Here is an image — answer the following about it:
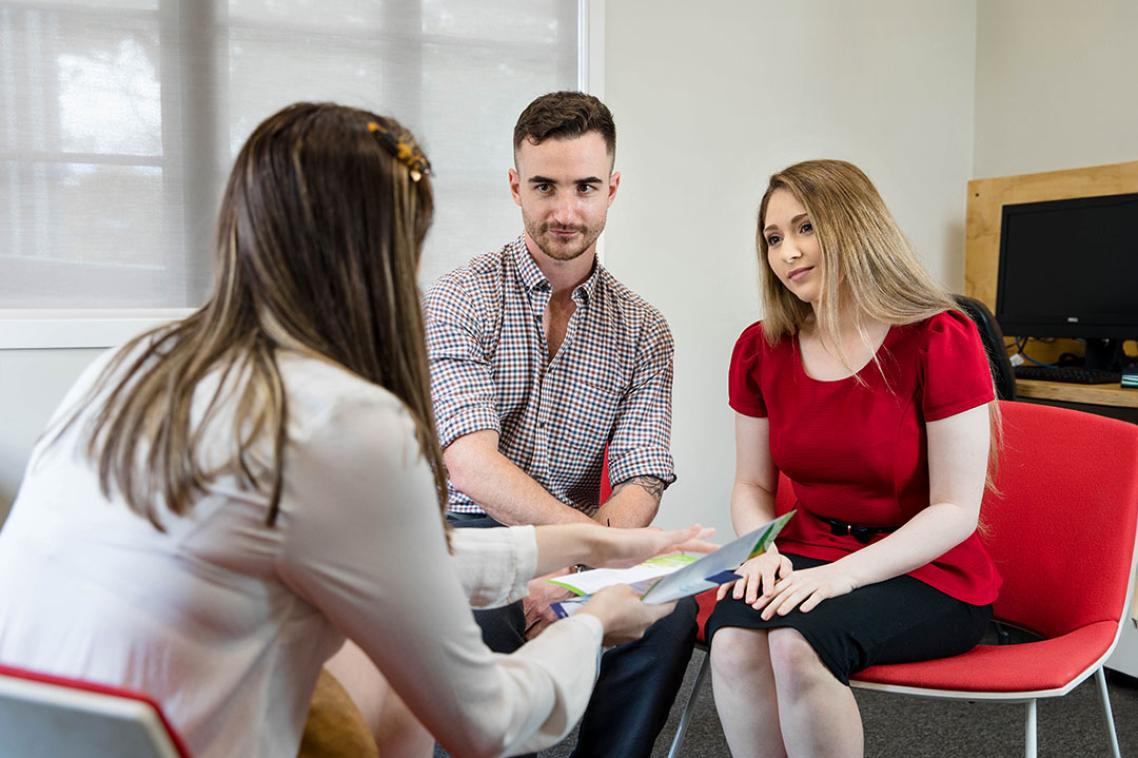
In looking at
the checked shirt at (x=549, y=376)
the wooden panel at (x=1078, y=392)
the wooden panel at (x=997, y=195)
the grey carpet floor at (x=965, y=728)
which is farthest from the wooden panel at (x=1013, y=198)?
the checked shirt at (x=549, y=376)

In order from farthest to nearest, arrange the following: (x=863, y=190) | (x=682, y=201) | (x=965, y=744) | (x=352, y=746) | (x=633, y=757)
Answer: (x=682, y=201) < (x=965, y=744) < (x=863, y=190) < (x=633, y=757) < (x=352, y=746)

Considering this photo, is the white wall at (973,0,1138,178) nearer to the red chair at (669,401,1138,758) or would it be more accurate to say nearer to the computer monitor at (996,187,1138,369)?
the computer monitor at (996,187,1138,369)

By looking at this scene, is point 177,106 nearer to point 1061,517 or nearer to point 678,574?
point 678,574

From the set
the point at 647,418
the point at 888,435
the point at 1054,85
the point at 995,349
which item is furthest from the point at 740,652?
the point at 1054,85

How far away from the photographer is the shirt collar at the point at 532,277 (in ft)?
6.72

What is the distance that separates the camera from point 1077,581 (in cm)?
173

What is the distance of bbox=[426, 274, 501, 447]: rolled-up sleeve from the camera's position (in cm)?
190

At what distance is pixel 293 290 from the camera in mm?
907

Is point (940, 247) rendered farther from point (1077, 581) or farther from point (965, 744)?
point (1077, 581)

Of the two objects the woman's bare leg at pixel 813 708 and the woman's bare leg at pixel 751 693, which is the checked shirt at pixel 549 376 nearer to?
the woman's bare leg at pixel 751 693

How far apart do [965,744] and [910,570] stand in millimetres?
938

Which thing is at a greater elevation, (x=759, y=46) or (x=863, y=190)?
(x=759, y=46)

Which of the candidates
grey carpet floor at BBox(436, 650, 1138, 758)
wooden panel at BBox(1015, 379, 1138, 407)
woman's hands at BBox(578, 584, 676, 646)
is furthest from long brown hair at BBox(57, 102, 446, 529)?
wooden panel at BBox(1015, 379, 1138, 407)

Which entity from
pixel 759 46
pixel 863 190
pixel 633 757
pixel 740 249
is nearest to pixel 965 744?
pixel 633 757
